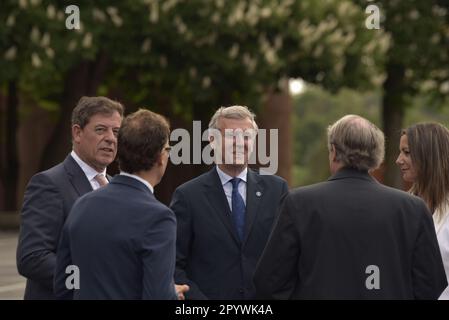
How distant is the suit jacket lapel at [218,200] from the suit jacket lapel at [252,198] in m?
0.09

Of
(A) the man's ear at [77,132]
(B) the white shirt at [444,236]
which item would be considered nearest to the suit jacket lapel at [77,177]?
(A) the man's ear at [77,132]

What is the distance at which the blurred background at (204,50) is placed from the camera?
21.5 meters

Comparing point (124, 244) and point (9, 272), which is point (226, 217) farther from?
point (9, 272)

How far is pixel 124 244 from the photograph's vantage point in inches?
184

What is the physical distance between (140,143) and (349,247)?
3.52 ft

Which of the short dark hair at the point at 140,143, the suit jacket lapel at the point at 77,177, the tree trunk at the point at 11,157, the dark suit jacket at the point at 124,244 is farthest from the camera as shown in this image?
the tree trunk at the point at 11,157

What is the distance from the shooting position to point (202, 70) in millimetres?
22719

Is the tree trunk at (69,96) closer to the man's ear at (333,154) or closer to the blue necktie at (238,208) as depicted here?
the blue necktie at (238,208)

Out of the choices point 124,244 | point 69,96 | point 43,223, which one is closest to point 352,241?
point 124,244

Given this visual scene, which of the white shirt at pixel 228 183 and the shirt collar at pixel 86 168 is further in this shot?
the white shirt at pixel 228 183

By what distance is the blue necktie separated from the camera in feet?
20.1

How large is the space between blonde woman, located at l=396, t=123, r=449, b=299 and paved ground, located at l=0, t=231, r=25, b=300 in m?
7.33

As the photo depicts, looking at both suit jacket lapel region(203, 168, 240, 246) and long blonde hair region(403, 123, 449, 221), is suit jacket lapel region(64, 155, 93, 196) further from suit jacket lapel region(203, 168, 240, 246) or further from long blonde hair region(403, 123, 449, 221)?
long blonde hair region(403, 123, 449, 221)

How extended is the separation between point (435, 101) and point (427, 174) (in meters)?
24.6
